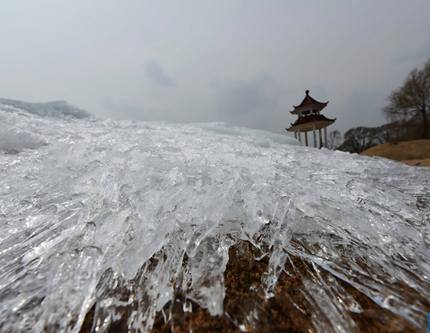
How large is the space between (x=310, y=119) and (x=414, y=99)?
10.1 meters

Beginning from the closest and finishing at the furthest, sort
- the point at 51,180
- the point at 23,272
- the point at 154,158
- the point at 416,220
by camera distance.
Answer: the point at 23,272 < the point at 416,220 < the point at 51,180 < the point at 154,158

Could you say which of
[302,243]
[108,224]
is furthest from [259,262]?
[108,224]

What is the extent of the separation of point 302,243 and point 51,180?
1.20m

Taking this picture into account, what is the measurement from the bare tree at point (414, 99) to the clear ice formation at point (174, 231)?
1921 centimetres

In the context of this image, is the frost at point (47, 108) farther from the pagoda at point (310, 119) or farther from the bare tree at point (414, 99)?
the bare tree at point (414, 99)

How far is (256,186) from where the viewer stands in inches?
41.8

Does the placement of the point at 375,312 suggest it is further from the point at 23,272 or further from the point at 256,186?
the point at 23,272

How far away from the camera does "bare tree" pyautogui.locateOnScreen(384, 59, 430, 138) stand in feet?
48.1

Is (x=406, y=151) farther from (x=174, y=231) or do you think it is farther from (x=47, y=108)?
(x=47, y=108)

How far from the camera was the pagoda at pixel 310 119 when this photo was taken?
36.8 feet

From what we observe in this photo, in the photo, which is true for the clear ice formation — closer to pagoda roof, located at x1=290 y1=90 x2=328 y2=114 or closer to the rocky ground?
the rocky ground

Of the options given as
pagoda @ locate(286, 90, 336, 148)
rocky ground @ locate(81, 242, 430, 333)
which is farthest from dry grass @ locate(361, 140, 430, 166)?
rocky ground @ locate(81, 242, 430, 333)

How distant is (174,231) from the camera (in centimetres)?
79

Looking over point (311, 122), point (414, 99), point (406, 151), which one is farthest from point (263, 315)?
point (414, 99)
